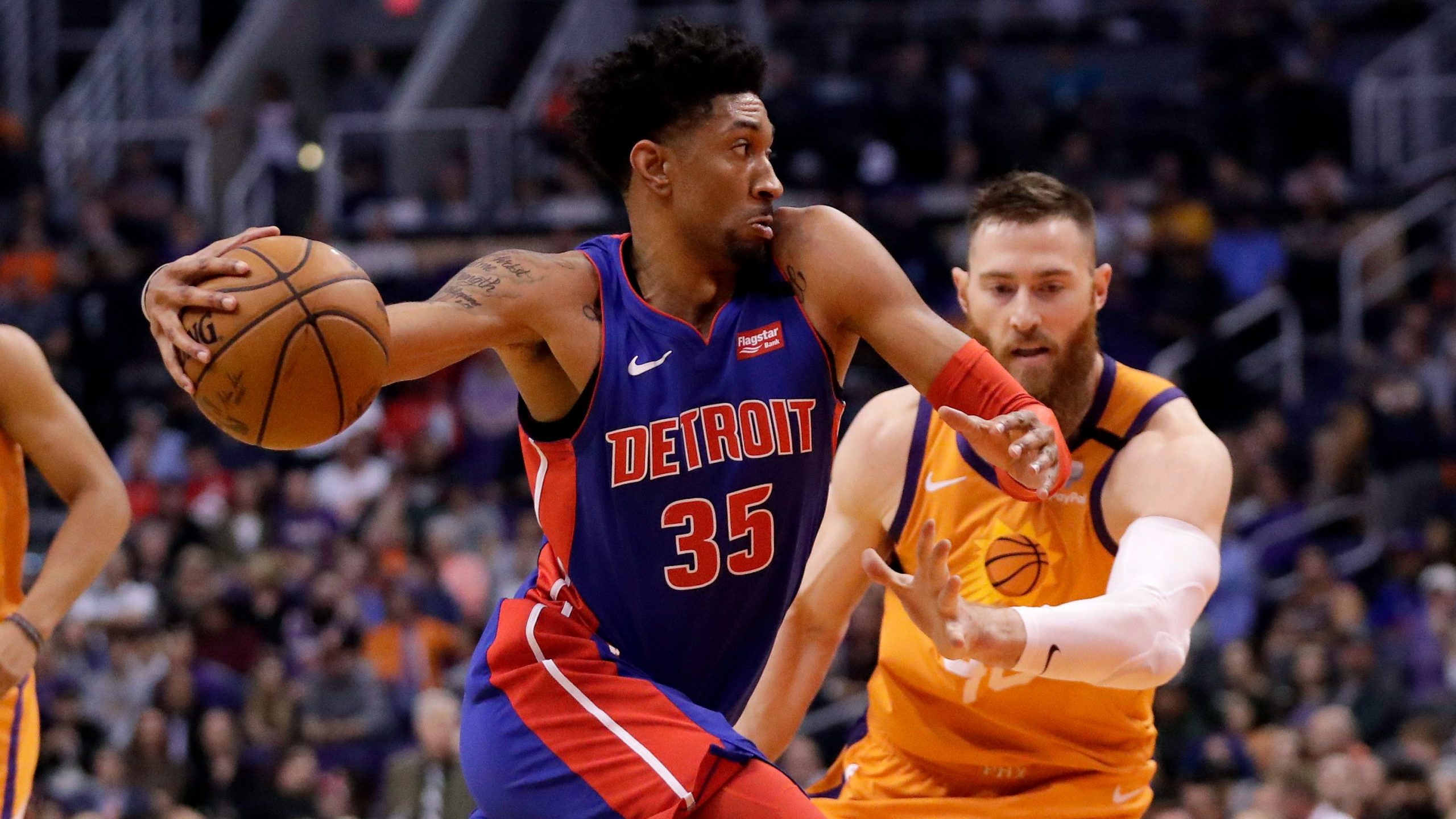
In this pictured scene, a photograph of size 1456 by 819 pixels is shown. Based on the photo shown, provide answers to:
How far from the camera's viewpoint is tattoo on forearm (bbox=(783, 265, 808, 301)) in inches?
156

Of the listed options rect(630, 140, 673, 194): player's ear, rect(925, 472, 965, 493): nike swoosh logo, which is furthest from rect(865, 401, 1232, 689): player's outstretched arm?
rect(630, 140, 673, 194): player's ear

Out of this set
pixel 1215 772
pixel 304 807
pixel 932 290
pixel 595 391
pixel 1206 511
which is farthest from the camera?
pixel 932 290

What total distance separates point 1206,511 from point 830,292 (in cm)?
119

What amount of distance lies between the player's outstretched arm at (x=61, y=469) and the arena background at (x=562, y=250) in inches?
186

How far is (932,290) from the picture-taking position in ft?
45.7

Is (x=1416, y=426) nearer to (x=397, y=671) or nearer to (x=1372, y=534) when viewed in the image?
(x=1372, y=534)

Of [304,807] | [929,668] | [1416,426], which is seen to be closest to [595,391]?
[929,668]

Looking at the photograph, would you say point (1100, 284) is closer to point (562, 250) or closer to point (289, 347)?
point (289, 347)

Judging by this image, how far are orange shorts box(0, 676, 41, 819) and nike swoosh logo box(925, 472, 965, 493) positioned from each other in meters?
2.40

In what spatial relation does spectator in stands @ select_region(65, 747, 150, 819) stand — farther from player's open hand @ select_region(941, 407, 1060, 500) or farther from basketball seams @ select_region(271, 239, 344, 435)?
player's open hand @ select_region(941, 407, 1060, 500)

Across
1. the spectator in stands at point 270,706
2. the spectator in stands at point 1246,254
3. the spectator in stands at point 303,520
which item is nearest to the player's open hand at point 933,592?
the spectator in stands at point 270,706

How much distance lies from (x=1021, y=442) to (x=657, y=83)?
47.3 inches

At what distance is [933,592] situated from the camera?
11.9ft

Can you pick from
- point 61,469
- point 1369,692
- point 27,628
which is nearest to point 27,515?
point 61,469
